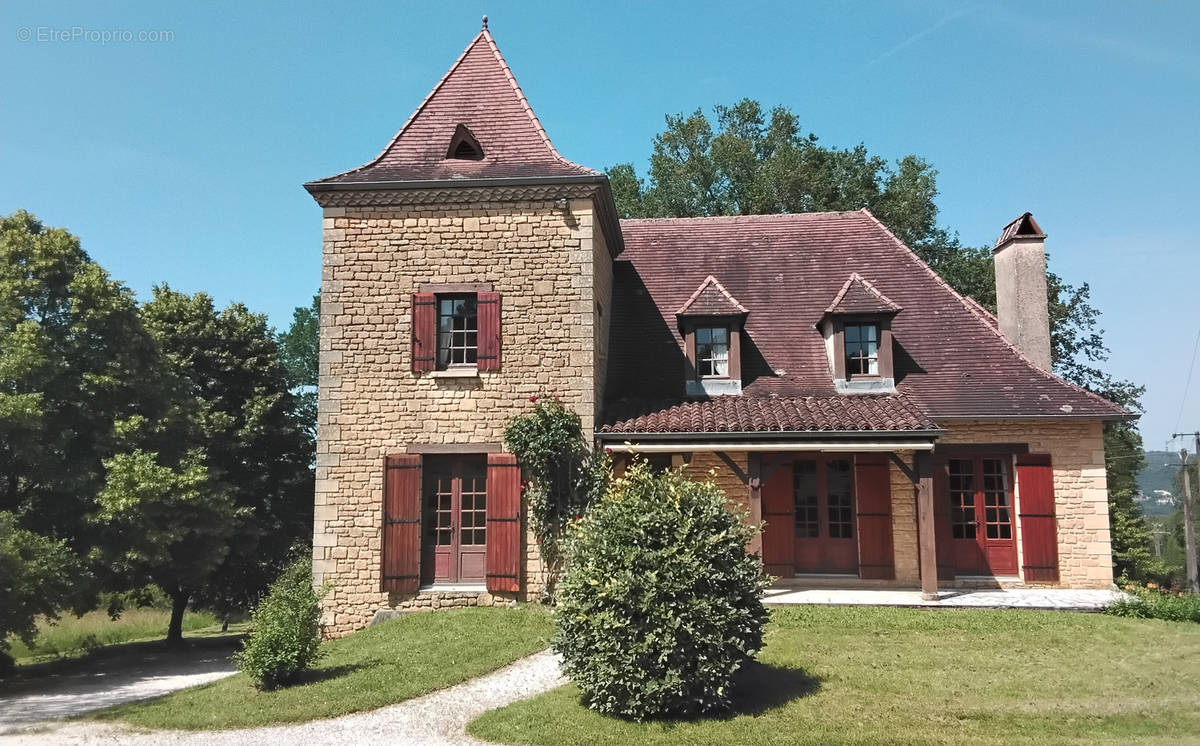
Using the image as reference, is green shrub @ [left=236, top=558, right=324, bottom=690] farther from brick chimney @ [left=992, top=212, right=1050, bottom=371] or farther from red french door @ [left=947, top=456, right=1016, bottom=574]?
brick chimney @ [left=992, top=212, right=1050, bottom=371]

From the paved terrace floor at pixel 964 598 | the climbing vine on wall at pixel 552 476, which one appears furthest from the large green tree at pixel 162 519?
the paved terrace floor at pixel 964 598

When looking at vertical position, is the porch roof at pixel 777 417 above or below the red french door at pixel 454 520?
above

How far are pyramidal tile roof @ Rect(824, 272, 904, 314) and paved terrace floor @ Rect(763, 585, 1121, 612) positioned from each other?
15.1ft

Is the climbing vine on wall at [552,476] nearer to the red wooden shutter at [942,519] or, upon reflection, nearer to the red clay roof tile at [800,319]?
the red clay roof tile at [800,319]

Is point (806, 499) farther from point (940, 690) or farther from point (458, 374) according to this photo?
point (458, 374)

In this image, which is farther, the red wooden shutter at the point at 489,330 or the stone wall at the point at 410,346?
the red wooden shutter at the point at 489,330

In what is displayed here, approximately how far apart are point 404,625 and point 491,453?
2.74m

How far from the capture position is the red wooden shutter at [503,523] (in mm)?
11430

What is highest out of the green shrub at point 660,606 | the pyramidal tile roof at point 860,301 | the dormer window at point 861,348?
the pyramidal tile roof at point 860,301

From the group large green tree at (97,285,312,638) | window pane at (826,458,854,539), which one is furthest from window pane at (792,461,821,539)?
large green tree at (97,285,312,638)

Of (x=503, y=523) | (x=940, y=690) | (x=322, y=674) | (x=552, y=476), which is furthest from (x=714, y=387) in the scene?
(x=322, y=674)

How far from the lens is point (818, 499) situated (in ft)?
43.2

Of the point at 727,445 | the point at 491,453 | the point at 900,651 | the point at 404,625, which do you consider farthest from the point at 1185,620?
the point at 404,625

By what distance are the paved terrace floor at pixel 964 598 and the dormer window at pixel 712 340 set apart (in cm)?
355
